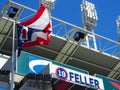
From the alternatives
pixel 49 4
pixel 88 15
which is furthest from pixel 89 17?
pixel 49 4

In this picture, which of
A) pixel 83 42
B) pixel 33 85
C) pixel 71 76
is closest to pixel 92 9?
pixel 83 42

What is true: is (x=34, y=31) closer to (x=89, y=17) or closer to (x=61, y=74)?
(x=61, y=74)

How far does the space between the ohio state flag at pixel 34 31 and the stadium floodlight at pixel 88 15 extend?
17430 millimetres

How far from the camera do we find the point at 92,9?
154 feet

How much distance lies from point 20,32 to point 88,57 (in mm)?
17905

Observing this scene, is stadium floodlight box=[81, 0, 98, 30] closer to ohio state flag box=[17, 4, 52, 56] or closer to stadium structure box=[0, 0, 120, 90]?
stadium structure box=[0, 0, 120, 90]

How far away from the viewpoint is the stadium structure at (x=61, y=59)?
88.3 ft

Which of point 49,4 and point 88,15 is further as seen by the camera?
point 88,15

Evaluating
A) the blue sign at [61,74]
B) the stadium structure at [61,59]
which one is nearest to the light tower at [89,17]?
the stadium structure at [61,59]

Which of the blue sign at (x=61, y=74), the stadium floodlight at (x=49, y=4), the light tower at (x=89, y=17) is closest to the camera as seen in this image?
the blue sign at (x=61, y=74)

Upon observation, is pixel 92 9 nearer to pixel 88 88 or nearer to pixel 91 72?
pixel 91 72

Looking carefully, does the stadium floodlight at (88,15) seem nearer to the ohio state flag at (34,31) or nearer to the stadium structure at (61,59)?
the stadium structure at (61,59)

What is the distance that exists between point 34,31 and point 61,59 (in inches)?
635

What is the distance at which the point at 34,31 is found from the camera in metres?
26.6
